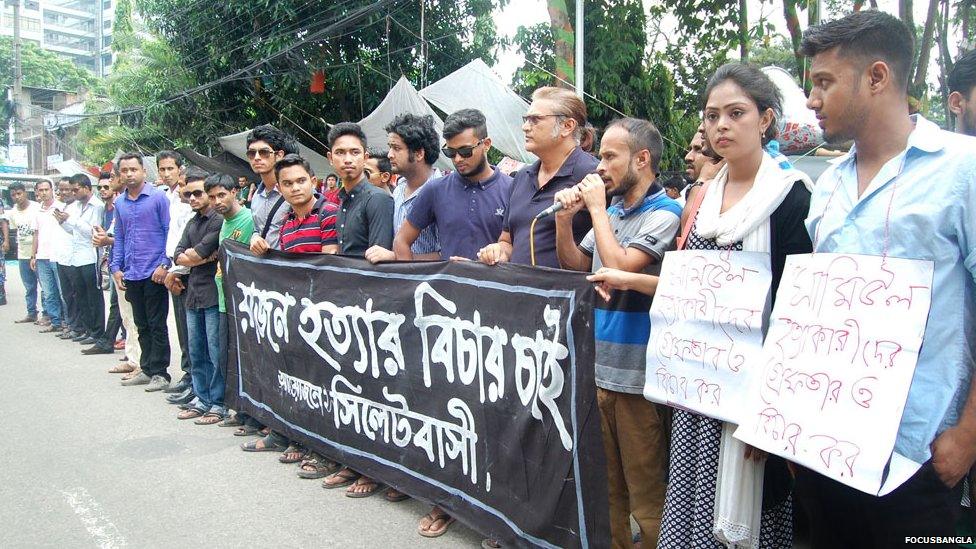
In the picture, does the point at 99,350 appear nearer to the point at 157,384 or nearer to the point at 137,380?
the point at 137,380

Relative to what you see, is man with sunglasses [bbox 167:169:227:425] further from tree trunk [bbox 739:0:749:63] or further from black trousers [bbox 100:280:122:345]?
tree trunk [bbox 739:0:749:63]

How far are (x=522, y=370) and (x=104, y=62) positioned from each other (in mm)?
102575

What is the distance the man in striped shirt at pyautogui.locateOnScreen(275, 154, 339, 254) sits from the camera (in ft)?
15.6

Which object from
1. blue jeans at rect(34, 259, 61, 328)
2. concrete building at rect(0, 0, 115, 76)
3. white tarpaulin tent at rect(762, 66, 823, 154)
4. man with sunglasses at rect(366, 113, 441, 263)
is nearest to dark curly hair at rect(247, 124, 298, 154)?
man with sunglasses at rect(366, 113, 441, 263)

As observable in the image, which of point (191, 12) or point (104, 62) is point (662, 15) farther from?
point (104, 62)

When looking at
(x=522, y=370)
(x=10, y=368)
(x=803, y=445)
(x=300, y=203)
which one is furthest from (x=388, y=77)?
(x=803, y=445)

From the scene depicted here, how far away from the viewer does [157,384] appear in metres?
6.93

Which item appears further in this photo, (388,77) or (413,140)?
(388,77)

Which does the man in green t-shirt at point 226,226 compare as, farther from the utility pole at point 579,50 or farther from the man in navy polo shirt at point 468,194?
the utility pole at point 579,50

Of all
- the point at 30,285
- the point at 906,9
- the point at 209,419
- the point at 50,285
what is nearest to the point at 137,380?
the point at 209,419

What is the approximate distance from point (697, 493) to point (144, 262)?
5839 mm

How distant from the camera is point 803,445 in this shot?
188 centimetres

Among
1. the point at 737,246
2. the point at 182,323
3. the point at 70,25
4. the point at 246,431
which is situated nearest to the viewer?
the point at 737,246

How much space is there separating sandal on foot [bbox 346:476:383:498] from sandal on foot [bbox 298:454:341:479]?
0.29 meters
